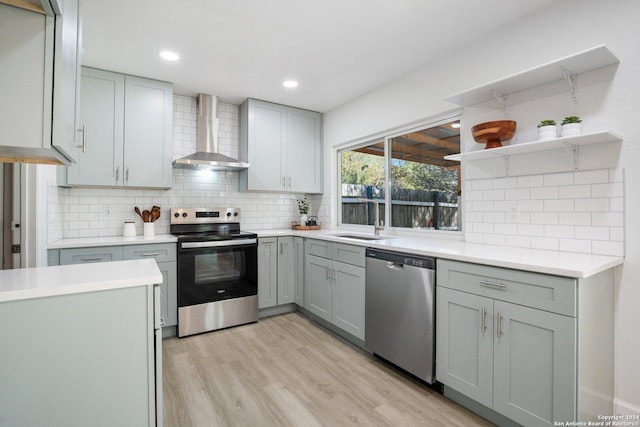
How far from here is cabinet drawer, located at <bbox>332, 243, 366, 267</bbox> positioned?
2715mm

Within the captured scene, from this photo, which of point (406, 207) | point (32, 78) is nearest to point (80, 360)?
point (32, 78)

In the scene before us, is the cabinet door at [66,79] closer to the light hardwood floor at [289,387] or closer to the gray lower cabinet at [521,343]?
the light hardwood floor at [289,387]

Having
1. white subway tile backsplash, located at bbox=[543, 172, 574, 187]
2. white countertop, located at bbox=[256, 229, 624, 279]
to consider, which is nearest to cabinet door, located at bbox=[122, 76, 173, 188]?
white countertop, located at bbox=[256, 229, 624, 279]

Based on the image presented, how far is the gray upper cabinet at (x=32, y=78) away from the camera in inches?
43.9

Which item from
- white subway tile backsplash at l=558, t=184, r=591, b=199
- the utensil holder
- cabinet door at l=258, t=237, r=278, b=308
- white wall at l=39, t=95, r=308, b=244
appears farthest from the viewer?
cabinet door at l=258, t=237, r=278, b=308

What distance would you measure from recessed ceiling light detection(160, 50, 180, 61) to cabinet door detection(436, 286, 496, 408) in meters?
2.80

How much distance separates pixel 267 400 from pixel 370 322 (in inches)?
38.2

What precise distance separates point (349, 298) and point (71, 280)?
2074 millimetres

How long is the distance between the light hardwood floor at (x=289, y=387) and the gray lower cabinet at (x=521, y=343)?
27 cm

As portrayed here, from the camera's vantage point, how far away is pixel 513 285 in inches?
65.9

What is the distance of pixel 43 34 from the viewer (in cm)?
116

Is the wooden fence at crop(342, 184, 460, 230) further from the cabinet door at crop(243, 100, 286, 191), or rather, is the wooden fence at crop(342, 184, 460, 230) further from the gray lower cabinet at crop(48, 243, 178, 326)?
the gray lower cabinet at crop(48, 243, 178, 326)

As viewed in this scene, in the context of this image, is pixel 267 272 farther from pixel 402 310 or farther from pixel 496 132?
pixel 496 132

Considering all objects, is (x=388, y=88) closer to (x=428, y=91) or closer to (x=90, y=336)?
(x=428, y=91)
